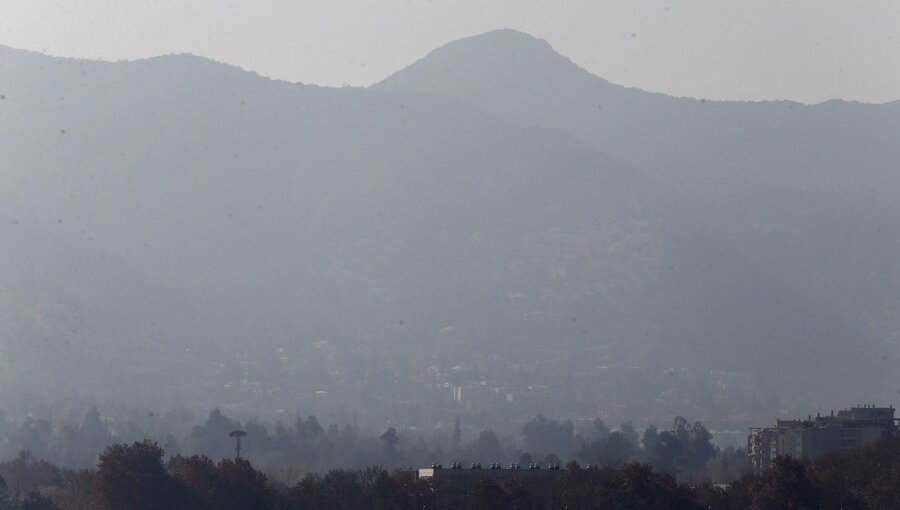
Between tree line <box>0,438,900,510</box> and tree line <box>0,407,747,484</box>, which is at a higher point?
tree line <box>0,407,747,484</box>

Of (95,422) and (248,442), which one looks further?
(95,422)

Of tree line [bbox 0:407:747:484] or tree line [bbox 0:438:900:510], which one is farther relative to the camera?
tree line [bbox 0:407:747:484]

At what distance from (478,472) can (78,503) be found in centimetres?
2211

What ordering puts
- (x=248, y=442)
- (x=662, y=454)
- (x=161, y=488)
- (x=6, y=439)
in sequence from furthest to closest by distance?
(x=6, y=439) → (x=248, y=442) → (x=662, y=454) → (x=161, y=488)

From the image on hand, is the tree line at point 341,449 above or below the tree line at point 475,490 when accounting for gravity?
above

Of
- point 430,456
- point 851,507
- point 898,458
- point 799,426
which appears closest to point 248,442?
point 430,456

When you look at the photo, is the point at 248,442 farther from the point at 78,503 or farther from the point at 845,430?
the point at 78,503

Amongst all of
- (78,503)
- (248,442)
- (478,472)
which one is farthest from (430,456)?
(78,503)

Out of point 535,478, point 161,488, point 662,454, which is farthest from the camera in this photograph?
point 662,454

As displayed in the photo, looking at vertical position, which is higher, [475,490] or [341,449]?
[341,449]

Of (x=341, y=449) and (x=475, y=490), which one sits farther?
(x=341, y=449)

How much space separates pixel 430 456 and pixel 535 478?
2433 inches

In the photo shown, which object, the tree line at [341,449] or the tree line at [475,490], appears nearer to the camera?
the tree line at [475,490]

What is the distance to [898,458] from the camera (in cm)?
10612
